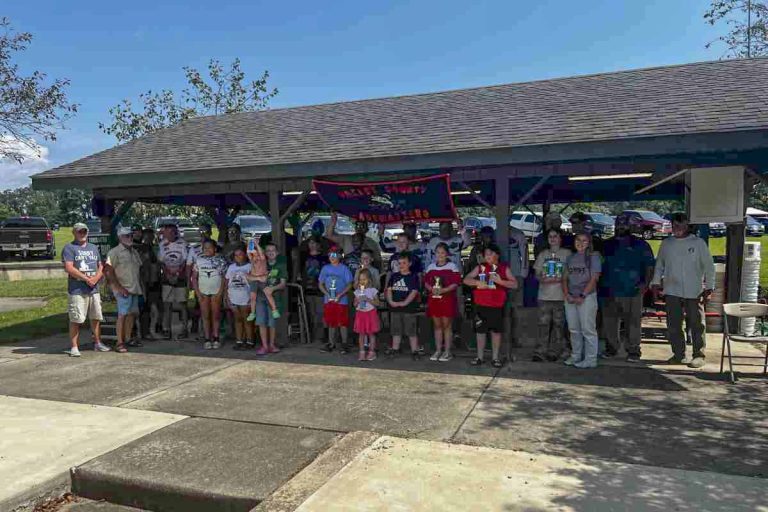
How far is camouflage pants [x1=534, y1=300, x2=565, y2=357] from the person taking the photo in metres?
6.91

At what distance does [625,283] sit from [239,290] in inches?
206

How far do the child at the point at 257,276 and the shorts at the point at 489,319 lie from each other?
2794 mm

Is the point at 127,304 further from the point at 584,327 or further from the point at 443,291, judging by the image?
the point at 584,327

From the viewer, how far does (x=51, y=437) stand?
475 cm

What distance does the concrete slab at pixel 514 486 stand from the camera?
330cm

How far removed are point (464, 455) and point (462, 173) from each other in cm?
440

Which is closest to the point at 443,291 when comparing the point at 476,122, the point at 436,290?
the point at 436,290

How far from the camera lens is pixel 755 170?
25.0 ft

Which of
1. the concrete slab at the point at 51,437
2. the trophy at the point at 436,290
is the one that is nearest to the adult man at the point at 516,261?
the trophy at the point at 436,290

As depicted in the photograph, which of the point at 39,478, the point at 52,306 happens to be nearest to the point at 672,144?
the point at 39,478

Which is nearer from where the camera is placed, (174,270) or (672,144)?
(672,144)

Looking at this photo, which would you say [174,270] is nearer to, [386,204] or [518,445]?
[386,204]

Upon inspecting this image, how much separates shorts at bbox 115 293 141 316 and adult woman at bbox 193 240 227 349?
950 millimetres

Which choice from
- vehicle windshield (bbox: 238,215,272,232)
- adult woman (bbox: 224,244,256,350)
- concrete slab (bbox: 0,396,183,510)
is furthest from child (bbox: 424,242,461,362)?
vehicle windshield (bbox: 238,215,272,232)
